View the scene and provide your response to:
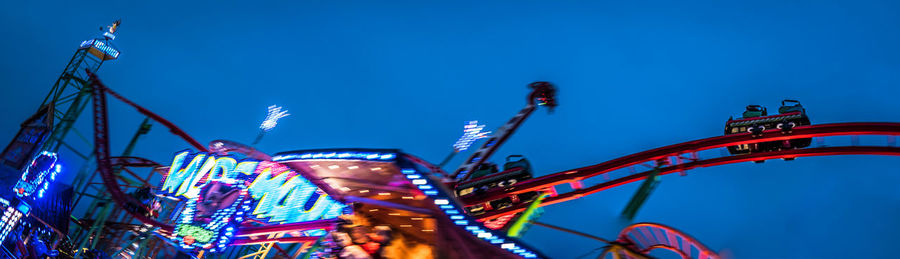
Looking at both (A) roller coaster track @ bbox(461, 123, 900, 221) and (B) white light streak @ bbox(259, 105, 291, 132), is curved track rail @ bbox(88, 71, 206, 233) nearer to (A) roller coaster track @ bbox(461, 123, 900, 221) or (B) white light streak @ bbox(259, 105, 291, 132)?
(B) white light streak @ bbox(259, 105, 291, 132)

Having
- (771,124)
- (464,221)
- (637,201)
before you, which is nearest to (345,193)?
(464,221)

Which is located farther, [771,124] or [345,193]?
[771,124]

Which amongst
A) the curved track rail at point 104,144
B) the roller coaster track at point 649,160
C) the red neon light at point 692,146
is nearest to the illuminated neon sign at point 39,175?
the curved track rail at point 104,144

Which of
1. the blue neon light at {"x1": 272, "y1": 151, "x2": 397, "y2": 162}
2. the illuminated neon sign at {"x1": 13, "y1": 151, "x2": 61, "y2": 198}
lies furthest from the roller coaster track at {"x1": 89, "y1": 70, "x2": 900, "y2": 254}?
the illuminated neon sign at {"x1": 13, "y1": 151, "x2": 61, "y2": 198}

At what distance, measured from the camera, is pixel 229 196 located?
13.8 meters

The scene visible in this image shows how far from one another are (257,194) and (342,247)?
4.48 m

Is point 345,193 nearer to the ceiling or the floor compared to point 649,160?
nearer to the floor

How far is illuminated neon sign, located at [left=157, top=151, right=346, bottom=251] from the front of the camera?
39.9ft

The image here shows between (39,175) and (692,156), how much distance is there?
67.2 ft

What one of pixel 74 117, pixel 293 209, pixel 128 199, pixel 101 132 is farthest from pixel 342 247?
pixel 74 117

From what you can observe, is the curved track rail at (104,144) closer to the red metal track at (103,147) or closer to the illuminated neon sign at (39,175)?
the red metal track at (103,147)

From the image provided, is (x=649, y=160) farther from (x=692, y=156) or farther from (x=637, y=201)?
(x=637, y=201)

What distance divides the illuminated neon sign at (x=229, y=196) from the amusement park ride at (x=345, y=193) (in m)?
0.03

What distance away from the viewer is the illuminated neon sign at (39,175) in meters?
20.3
